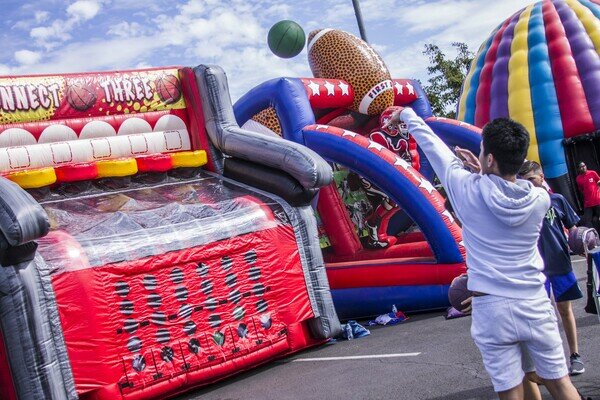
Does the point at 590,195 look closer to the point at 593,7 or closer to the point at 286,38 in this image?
the point at 593,7

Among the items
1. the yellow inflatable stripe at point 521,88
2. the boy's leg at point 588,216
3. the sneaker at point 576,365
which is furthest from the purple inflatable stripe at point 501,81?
the sneaker at point 576,365

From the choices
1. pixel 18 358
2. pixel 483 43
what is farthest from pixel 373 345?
pixel 483 43

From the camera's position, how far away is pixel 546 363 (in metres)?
2.80

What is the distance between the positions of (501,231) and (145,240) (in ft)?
12.2

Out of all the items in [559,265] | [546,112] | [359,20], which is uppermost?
[359,20]

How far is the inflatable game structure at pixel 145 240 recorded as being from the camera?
5152 millimetres

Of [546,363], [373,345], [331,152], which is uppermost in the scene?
[331,152]

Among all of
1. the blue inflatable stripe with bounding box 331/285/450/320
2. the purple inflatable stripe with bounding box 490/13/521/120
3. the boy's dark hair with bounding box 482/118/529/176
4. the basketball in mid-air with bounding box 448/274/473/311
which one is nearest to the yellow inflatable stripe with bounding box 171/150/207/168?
the blue inflatable stripe with bounding box 331/285/450/320

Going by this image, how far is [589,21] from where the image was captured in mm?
12727

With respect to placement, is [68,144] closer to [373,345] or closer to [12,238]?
[12,238]

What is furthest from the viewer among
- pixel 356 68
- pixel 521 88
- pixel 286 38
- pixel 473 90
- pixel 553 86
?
pixel 473 90

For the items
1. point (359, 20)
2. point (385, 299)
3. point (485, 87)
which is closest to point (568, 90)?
point (485, 87)

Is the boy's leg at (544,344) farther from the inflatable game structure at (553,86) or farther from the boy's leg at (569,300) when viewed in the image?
the inflatable game structure at (553,86)

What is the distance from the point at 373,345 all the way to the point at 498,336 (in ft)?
12.7
